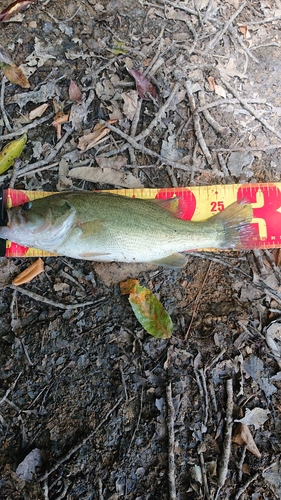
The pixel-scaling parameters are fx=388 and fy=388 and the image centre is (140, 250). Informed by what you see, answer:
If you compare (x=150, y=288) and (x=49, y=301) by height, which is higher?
(x=49, y=301)

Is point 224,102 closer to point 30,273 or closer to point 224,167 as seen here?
point 224,167

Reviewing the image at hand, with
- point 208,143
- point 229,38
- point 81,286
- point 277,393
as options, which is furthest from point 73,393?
point 229,38

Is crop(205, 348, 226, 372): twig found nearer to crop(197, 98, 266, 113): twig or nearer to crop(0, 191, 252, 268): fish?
crop(0, 191, 252, 268): fish

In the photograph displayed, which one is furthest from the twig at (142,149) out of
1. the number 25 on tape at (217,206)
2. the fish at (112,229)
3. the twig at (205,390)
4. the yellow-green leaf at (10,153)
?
the twig at (205,390)

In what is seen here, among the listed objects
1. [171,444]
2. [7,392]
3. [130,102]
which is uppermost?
[130,102]

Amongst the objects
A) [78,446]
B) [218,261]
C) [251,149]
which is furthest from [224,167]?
[78,446]

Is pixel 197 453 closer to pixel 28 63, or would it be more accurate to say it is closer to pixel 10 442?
pixel 10 442
